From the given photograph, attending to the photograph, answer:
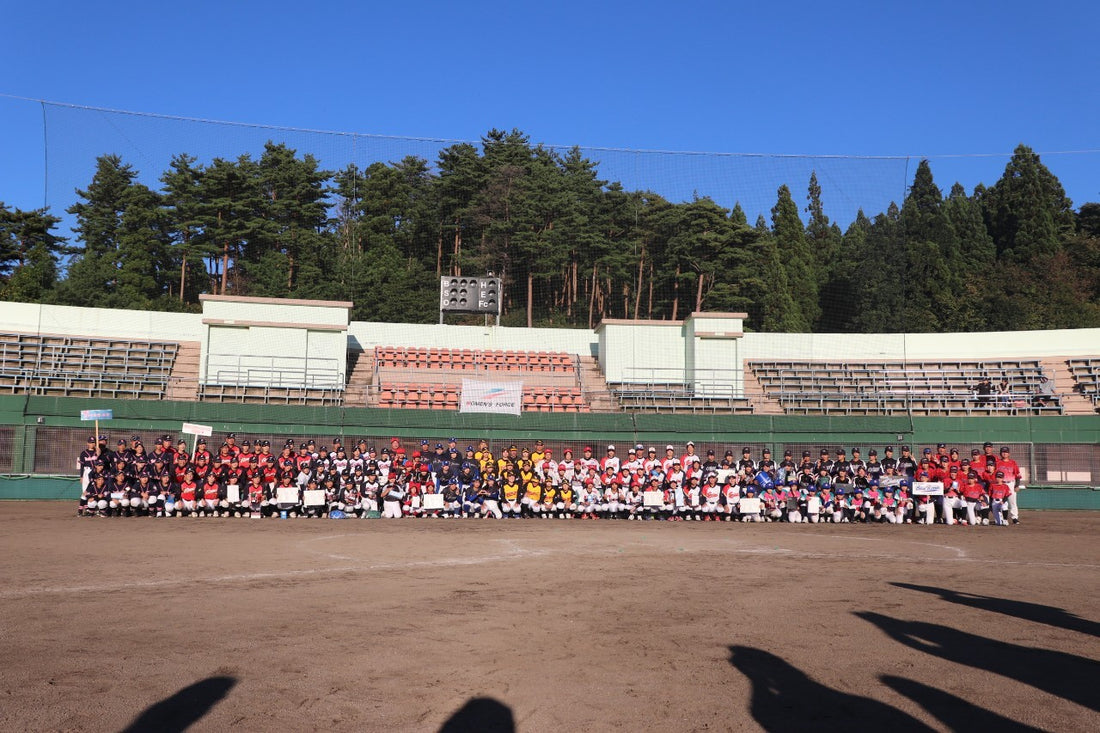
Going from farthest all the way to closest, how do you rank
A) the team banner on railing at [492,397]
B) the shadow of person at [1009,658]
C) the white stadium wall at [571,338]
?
the white stadium wall at [571,338], the team banner on railing at [492,397], the shadow of person at [1009,658]

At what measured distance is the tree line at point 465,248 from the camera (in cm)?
3891

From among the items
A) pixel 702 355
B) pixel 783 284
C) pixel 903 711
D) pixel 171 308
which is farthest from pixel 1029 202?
pixel 903 711

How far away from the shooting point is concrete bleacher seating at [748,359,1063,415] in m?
28.3

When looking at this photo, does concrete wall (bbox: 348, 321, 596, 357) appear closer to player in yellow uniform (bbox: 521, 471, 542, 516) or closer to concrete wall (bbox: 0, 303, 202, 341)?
concrete wall (bbox: 0, 303, 202, 341)

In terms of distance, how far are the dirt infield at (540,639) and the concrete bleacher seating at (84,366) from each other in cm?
1522

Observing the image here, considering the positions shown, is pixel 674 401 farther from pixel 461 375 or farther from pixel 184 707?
pixel 184 707

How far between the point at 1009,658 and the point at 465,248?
39202 mm

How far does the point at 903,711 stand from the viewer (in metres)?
5.30

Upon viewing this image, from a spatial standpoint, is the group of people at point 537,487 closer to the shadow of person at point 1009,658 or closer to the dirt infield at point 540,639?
the dirt infield at point 540,639

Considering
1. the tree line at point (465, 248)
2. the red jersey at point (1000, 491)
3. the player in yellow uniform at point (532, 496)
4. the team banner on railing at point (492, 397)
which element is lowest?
the player in yellow uniform at point (532, 496)

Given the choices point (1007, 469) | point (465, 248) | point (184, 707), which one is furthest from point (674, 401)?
point (184, 707)

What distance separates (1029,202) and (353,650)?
253ft

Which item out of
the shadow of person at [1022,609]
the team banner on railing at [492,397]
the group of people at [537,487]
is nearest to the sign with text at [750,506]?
the group of people at [537,487]

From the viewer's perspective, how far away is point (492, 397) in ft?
86.4
